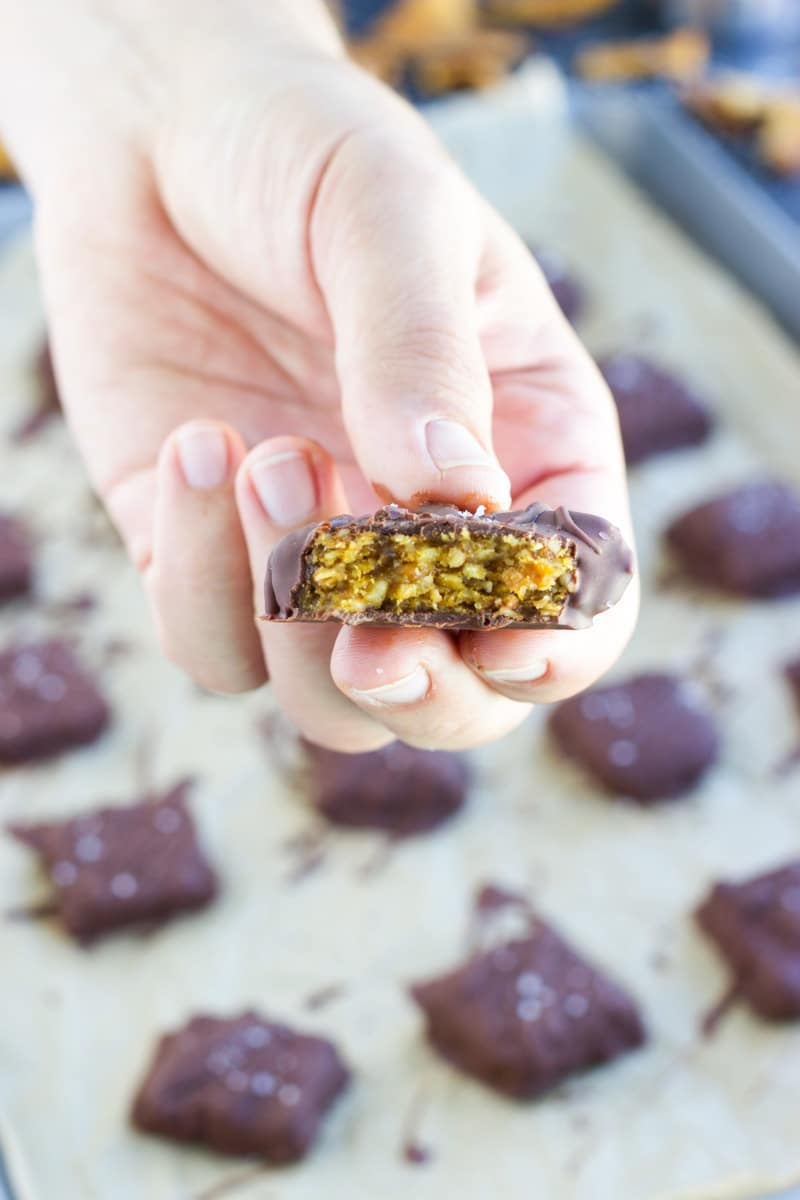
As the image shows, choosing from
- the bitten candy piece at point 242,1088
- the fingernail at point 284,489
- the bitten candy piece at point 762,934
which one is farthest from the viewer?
the bitten candy piece at point 762,934

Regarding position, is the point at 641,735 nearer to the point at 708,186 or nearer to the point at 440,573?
the point at 440,573

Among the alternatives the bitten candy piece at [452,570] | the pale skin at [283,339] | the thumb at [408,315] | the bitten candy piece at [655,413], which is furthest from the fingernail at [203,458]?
the bitten candy piece at [655,413]

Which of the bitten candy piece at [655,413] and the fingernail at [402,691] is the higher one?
the fingernail at [402,691]

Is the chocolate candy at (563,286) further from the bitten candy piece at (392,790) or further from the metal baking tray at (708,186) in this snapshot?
the bitten candy piece at (392,790)

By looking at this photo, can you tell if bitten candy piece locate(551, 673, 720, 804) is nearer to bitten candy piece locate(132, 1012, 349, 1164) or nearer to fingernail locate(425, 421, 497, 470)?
bitten candy piece locate(132, 1012, 349, 1164)

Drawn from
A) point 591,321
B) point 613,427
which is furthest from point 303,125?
point 591,321

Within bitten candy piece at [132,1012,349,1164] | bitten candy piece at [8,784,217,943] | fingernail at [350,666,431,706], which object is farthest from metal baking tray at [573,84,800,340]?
fingernail at [350,666,431,706]

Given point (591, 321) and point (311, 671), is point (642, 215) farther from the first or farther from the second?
point (311, 671)
